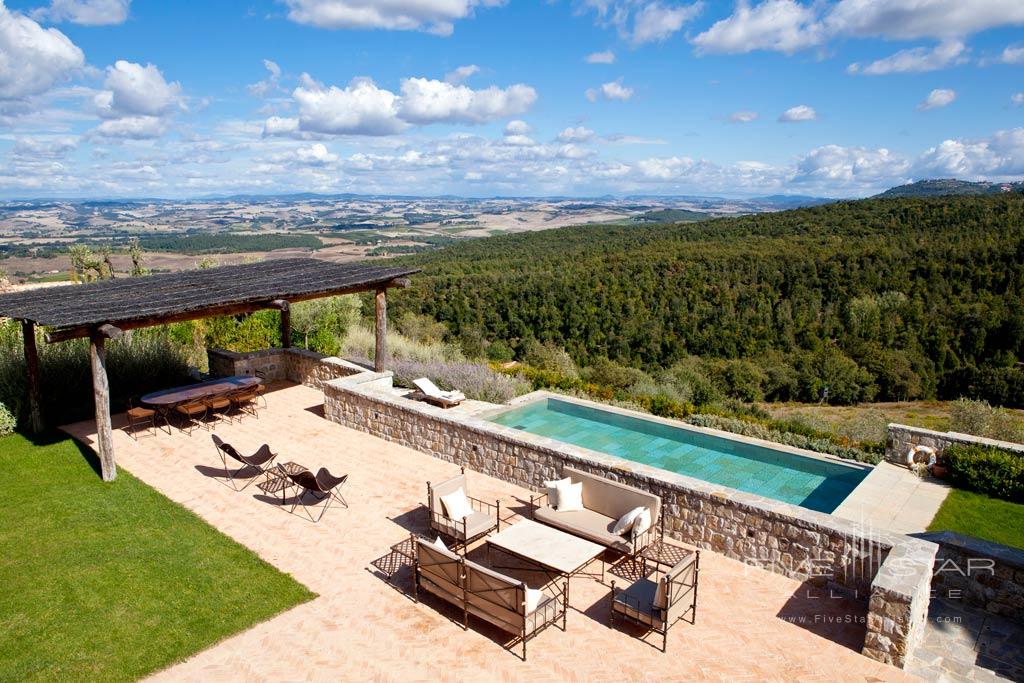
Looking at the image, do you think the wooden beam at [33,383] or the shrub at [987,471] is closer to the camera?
the shrub at [987,471]

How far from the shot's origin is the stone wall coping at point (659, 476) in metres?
6.33

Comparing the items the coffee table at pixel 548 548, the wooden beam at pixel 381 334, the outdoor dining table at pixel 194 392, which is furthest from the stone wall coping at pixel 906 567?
the outdoor dining table at pixel 194 392

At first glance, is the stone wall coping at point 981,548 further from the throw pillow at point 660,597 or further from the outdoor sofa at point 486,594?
the outdoor sofa at point 486,594

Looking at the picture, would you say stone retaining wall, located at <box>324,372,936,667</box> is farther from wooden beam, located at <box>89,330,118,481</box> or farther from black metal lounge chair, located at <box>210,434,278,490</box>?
wooden beam, located at <box>89,330,118,481</box>

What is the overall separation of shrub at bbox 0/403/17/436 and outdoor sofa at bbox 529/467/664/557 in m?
8.80

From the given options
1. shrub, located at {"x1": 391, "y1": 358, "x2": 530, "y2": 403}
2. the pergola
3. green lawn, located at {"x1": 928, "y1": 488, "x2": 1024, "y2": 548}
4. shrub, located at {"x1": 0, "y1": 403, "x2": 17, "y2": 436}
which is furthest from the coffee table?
shrub, located at {"x1": 0, "y1": 403, "x2": 17, "y2": 436}

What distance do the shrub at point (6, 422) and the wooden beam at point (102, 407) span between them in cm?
280

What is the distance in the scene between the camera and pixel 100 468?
8.98 metres

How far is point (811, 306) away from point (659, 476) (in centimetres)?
2613

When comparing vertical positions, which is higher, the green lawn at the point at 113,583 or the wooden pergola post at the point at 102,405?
the wooden pergola post at the point at 102,405

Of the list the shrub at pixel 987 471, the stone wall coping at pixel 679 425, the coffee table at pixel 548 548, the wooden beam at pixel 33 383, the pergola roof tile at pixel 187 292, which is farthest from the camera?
the stone wall coping at pixel 679 425

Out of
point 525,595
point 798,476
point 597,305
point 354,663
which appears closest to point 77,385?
point 354,663

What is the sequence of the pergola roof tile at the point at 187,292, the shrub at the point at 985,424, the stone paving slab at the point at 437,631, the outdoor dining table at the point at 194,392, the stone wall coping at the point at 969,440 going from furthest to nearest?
1. the shrub at the point at 985,424
2. the outdoor dining table at the point at 194,392
3. the stone wall coping at the point at 969,440
4. the pergola roof tile at the point at 187,292
5. the stone paving slab at the point at 437,631

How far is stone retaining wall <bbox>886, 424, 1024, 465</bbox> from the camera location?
31.8 feet
